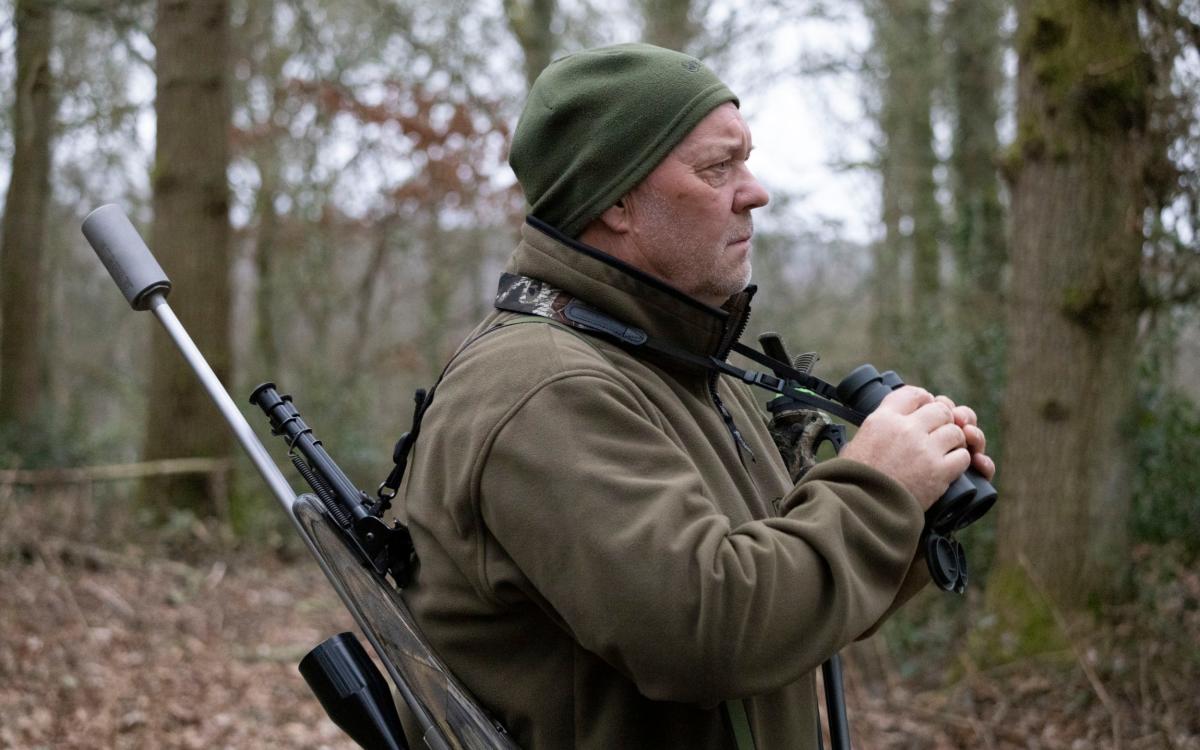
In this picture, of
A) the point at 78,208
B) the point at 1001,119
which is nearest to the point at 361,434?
the point at 78,208

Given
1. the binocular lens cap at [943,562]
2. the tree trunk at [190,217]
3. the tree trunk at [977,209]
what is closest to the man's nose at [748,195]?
the binocular lens cap at [943,562]

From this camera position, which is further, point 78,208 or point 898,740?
point 78,208

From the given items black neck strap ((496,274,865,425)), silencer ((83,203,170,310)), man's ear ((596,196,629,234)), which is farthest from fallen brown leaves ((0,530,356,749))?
man's ear ((596,196,629,234))

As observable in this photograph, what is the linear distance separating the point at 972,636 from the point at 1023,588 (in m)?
0.36

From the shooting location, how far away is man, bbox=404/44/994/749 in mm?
1668

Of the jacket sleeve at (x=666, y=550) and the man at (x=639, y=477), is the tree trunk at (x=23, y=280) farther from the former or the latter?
the jacket sleeve at (x=666, y=550)

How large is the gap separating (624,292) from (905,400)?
19.6 inches

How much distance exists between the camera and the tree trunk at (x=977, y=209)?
765cm

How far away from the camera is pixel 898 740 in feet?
A: 18.2

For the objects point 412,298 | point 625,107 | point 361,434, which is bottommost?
point 361,434

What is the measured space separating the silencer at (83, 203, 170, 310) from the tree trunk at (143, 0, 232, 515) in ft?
21.1

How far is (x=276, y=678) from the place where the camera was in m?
6.18

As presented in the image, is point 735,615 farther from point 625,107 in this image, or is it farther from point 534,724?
point 625,107

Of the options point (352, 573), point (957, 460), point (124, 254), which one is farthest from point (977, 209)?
point (352, 573)
